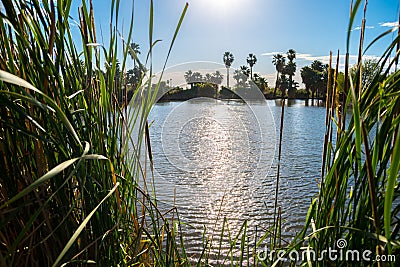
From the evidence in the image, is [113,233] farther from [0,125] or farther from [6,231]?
[0,125]

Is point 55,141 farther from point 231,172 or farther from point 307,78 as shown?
point 307,78

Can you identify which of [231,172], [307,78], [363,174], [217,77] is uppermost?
[307,78]

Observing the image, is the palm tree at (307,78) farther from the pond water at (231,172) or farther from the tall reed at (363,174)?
the tall reed at (363,174)

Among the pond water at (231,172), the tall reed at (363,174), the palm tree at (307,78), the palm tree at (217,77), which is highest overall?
the palm tree at (307,78)

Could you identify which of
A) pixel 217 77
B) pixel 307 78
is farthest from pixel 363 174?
pixel 307 78

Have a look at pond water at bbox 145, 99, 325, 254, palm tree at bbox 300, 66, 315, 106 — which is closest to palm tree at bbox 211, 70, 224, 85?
pond water at bbox 145, 99, 325, 254

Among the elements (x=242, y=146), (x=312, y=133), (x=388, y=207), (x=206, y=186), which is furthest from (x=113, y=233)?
(x=312, y=133)

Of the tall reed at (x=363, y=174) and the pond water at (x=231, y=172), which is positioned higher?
the tall reed at (x=363, y=174)

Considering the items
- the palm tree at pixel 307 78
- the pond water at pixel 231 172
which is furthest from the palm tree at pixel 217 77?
the palm tree at pixel 307 78

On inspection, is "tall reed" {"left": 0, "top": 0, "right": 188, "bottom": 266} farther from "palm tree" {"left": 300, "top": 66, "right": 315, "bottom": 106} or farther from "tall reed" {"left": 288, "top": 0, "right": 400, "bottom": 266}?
"palm tree" {"left": 300, "top": 66, "right": 315, "bottom": 106}

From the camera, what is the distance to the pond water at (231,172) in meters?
4.05

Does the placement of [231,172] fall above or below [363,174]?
below

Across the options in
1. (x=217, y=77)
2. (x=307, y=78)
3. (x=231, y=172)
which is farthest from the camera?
(x=307, y=78)

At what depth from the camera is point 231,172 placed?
6965 mm
